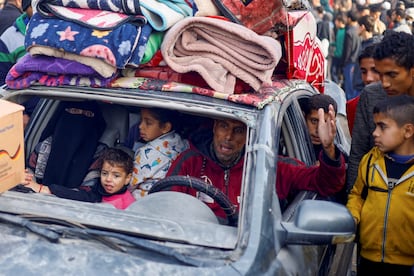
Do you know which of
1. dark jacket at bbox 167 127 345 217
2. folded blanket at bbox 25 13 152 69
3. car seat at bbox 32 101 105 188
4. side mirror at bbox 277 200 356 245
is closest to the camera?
side mirror at bbox 277 200 356 245

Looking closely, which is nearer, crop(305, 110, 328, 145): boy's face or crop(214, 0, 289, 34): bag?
crop(214, 0, 289, 34): bag

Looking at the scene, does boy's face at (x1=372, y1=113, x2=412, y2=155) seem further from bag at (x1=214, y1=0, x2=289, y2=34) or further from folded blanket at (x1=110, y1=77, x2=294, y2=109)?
bag at (x1=214, y1=0, x2=289, y2=34)

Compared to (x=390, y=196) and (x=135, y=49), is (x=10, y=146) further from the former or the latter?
(x=390, y=196)

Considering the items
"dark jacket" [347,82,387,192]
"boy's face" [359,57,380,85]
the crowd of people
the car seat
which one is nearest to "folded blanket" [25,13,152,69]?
the crowd of people

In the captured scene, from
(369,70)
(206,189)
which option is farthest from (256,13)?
(369,70)

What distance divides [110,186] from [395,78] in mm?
1645

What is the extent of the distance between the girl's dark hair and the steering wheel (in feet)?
1.98

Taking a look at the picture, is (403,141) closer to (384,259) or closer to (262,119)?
(384,259)

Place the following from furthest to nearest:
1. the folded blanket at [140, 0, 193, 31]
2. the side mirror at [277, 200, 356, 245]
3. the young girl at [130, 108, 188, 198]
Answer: the young girl at [130, 108, 188, 198], the folded blanket at [140, 0, 193, 31], the side mirror at [277, 200, 356, 245]

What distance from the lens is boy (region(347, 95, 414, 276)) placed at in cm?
337

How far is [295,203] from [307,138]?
581 millimetres

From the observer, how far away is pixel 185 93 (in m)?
3.06

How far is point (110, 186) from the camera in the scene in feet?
12.0

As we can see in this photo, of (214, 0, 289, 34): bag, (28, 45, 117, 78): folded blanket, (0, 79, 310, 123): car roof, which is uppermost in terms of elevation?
(214, 0, 289, 34): bag
